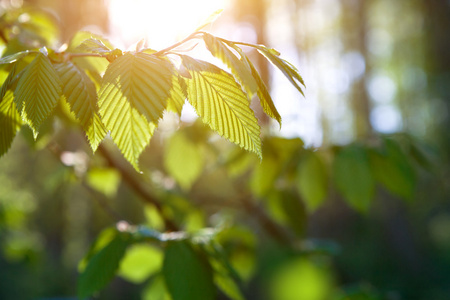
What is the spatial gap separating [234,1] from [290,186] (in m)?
9.88

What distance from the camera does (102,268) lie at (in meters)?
0.77

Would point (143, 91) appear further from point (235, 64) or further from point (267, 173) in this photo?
point (267, 173)

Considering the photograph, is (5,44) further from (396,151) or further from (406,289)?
(406,289)

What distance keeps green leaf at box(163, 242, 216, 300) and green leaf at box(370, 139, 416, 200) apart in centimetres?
59

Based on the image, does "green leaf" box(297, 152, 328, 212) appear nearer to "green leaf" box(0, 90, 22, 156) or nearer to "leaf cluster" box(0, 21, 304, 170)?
"leaf cluster" box(0, 21, 304, 170)

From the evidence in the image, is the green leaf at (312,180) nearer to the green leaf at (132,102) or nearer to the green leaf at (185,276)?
the green leaf at (185,276)

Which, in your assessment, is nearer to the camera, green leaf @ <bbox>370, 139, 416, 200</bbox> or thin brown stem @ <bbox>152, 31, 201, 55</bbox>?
thin brown stem @ <bbox>152, 31, 201, 55</bbox>

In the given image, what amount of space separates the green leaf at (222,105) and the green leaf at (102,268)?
1.29ft

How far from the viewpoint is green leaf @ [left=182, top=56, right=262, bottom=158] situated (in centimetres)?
52

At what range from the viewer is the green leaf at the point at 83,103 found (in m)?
0.53

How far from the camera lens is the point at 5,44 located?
37.4 inches

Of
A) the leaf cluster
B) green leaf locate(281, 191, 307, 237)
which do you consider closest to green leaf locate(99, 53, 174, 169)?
the leaf cluster

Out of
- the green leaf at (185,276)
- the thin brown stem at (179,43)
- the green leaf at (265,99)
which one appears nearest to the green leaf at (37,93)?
the thin brown stem at (179,43)

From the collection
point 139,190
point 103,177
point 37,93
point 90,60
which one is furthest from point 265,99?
point 103,177
